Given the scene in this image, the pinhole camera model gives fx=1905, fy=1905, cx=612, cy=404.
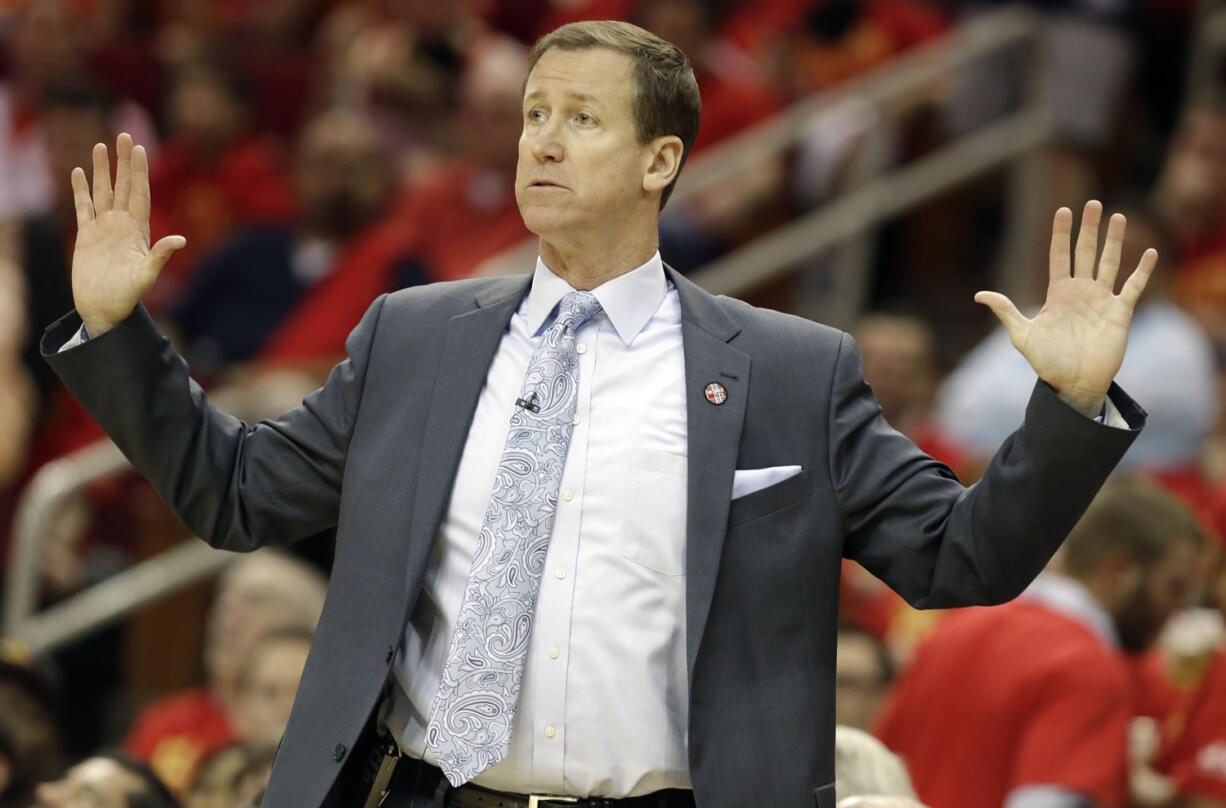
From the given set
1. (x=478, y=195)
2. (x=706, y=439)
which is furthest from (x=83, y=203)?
(x=478, y=195)

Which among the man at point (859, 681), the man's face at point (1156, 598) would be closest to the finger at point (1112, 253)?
the man's face at point (1156, 598)

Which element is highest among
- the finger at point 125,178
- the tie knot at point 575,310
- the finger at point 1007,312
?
the finger at point 125,178

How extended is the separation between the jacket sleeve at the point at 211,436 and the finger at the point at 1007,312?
0.86 metres

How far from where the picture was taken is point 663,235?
6.75 meters

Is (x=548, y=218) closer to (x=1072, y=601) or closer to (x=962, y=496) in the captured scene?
(x=962, y=496)

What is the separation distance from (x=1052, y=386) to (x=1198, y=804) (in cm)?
216

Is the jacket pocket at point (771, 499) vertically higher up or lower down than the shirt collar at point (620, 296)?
lower down

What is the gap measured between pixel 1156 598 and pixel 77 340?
9.81 ft

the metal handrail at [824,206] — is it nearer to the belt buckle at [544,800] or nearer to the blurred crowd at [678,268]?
the blurred crowd at [678,268]

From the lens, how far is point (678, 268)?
21.9 feet

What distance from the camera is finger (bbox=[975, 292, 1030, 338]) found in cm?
248

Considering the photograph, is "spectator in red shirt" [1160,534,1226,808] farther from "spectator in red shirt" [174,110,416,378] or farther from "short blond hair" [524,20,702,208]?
"spectator in red shirt" [174,110,416,378]

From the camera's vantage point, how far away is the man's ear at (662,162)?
Answer: 8.84 feet

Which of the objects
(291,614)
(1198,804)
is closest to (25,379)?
(291,614)
